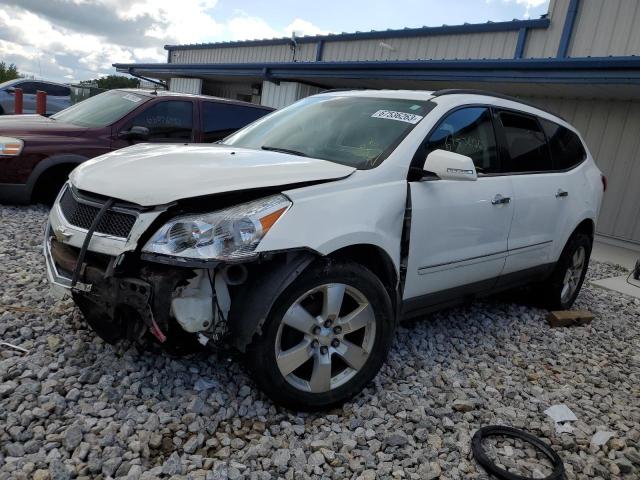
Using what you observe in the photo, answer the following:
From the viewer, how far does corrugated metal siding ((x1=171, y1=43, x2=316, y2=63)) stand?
16.3 meters

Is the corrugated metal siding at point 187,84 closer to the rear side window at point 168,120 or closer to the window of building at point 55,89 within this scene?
the window of building at point 55,89

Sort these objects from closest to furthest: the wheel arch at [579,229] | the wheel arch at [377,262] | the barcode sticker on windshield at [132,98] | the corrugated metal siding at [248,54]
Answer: the wheel arch at [377,262]
the wheel arch at [579,229]
the barcode sticker on windshield at [132,98]
the corrugated metal siding at [248,54]

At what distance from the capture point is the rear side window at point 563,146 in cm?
436

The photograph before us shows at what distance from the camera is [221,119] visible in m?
7.25

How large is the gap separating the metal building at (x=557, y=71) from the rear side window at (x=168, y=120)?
471 cm

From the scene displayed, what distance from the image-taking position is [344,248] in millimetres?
2699

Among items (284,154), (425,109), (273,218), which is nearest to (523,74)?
(425,109)

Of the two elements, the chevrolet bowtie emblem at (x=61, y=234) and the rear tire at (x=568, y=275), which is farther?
the rear tire at (x=568, y=275)

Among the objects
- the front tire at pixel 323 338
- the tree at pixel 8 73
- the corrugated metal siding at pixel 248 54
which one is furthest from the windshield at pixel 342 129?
the tree at pixel 8 73

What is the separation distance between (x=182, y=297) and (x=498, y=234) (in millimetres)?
2329

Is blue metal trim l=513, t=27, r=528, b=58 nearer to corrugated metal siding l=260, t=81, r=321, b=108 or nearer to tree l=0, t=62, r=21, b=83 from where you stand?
corrugated metal siding l=260, t=81, r=321, b=108

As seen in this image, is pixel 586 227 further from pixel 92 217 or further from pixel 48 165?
pixel 48 165

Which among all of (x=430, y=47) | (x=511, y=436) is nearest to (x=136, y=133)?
(x=511, y=436)

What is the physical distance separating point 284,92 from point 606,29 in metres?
7.33
